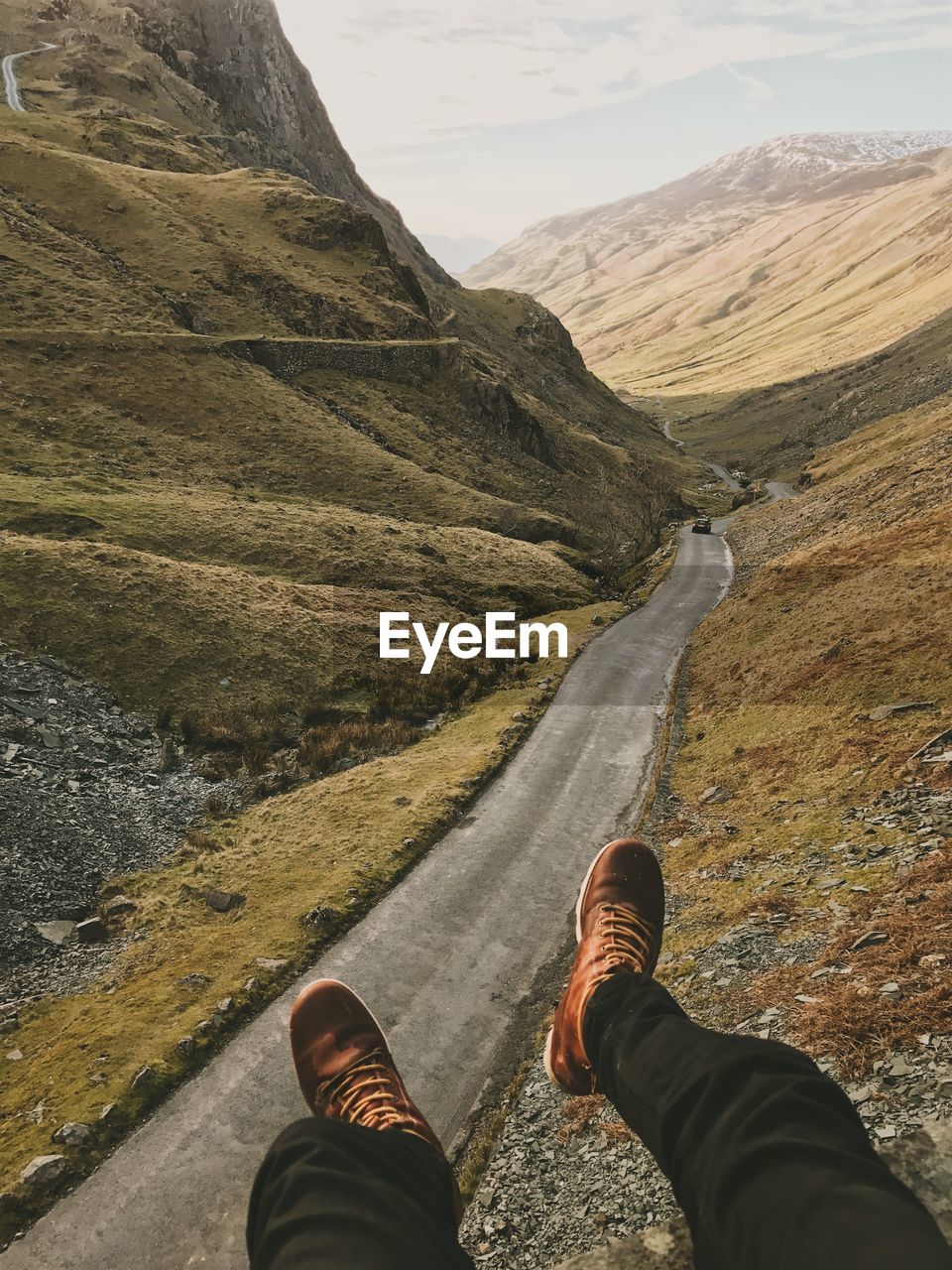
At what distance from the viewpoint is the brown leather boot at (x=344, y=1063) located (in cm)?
567

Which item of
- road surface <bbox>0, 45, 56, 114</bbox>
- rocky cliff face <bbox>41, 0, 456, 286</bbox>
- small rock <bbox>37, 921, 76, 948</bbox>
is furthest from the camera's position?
rocky cliff face <bbox>41, 0, 456, 286</bbox>

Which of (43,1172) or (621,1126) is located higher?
(621,1126)

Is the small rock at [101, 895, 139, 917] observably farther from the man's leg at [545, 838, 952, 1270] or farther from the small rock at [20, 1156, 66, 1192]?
the man's leg at [545, 838, 952, 1270]

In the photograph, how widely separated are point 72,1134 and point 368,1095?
21.8ft

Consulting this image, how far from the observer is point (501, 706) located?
1150 inches

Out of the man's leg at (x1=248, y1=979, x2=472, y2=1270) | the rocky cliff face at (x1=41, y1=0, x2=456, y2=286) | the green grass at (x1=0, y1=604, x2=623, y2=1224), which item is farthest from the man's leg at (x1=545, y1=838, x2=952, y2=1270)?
the rocky cliff face at (x1=41, y1=0, x2=456, y2=286)

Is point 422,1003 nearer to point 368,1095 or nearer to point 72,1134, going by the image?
point 72,1134

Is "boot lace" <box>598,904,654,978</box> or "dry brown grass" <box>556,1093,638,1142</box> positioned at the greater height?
"boot lace" <box>598,904,654,978</box>

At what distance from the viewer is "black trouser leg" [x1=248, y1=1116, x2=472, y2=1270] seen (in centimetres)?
315

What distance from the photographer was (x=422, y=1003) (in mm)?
12109

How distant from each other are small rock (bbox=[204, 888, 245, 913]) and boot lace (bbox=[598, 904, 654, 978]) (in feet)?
36.7

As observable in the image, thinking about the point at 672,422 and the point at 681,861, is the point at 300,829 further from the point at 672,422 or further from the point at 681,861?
the point at 672,422

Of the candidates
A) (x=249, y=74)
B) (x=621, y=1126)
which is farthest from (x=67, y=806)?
(x=249, y=74)

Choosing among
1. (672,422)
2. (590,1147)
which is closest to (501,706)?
(590,1147)
